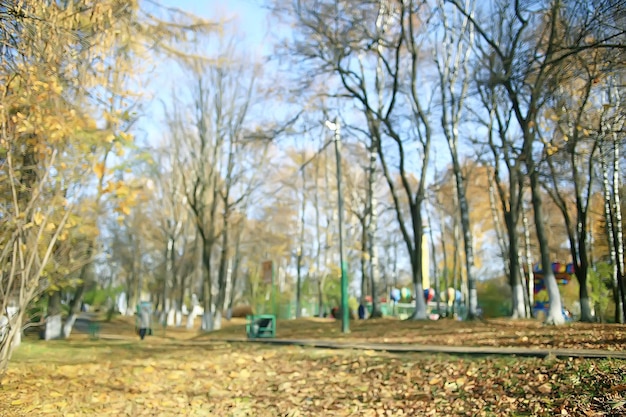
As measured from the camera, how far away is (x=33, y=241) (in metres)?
8.59

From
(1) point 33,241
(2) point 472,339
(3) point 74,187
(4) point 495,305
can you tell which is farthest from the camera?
(4) point 495,305

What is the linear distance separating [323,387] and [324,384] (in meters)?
0.18

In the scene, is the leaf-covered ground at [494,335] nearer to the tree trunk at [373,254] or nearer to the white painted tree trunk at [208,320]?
the tree trunk at [373,254]

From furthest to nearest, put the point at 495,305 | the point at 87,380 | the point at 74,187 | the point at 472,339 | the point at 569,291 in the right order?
1. the point at 495,305
2. the point at 569,291
3. the point at 472,339
4. the point at 74,187
5. the point at 87,380

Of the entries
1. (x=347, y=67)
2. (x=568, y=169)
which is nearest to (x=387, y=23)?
(x=347, y=67)

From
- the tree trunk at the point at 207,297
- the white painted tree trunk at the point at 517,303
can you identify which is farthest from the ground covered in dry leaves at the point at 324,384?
the tree trunk at the point at 207,297

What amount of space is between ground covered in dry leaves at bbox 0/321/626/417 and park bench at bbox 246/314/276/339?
594 cm

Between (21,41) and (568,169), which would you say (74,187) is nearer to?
(21,41)

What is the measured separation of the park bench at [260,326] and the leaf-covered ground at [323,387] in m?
6.50

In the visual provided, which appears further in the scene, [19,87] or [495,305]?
[495,305]

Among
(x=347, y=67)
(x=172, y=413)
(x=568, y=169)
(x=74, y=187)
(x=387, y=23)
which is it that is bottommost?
(x=172, y=413)

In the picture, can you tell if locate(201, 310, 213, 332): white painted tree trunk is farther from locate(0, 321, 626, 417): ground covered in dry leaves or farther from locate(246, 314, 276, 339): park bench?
locate(0, 321, 626, 417): ground covered in dry leaves

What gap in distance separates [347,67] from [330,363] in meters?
12.4

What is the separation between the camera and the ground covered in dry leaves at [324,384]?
6.74m
